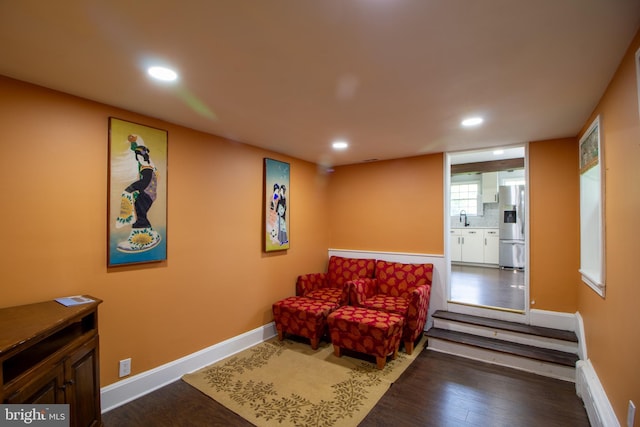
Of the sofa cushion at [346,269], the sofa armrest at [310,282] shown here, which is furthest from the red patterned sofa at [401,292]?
the sofa armrest at [310,282]

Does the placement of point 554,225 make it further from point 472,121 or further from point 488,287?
point 488,287

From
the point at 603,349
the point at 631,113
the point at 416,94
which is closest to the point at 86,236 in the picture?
the point at 416,94

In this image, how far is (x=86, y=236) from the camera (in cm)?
221

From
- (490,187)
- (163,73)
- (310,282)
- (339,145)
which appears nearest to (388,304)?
(310,282)

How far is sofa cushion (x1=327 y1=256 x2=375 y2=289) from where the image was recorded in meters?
4.28

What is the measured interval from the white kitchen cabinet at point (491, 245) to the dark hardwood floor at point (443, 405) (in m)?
5.11

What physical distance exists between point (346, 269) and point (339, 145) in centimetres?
188

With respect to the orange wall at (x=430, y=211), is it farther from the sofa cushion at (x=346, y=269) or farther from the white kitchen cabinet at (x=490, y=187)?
the white kitchen cabinet at (x=490, y=187)

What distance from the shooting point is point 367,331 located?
9.88 ft

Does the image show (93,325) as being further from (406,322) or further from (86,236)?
(406,322)

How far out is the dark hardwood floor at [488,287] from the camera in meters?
4.32

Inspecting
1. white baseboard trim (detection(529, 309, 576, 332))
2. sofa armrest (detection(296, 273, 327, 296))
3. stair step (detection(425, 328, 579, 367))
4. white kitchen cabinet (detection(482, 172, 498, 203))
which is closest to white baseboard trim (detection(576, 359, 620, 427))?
stair step (detection(425, 328, 579, 367))

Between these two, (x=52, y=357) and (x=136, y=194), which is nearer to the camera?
(x=52, y=357)

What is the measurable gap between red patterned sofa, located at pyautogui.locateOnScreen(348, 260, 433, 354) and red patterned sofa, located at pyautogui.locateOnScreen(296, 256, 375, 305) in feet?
0.59
